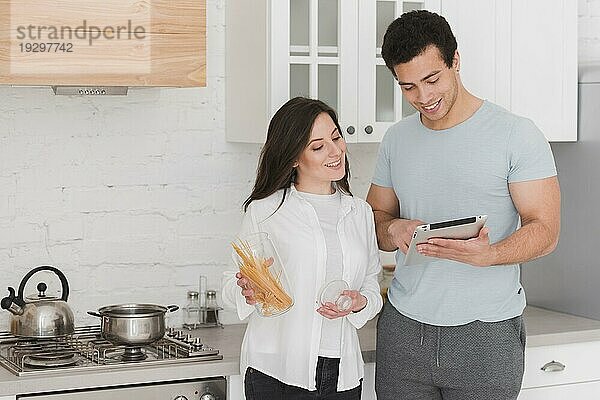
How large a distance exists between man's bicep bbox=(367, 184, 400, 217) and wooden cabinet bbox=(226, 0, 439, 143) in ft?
1.01

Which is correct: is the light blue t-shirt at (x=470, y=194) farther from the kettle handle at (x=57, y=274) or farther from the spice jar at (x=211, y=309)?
the kettle handle at (x=57, y=274)

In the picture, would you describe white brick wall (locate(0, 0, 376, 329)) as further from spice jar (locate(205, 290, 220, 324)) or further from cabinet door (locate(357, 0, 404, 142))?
cabinet door (locate(357, 0, 404, 142))

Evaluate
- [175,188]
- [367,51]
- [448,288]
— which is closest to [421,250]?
[448,288]

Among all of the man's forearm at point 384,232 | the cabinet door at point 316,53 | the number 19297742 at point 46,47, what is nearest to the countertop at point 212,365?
the man's forearm at point 384,232

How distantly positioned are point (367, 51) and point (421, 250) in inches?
35.9

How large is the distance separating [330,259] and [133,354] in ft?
2.11

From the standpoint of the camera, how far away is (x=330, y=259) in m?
2.89

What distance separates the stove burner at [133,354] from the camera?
2.99m

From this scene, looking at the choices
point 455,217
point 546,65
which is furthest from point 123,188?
point 546,65

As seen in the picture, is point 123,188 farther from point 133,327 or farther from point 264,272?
point 264,272

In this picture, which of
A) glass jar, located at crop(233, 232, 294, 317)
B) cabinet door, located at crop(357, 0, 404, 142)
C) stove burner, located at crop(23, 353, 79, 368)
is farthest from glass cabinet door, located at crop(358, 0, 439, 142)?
stove burner, located at crop(23, 353, 79, 368)

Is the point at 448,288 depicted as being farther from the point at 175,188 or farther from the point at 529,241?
the point at 175,188

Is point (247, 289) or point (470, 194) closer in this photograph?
point (247, 289)

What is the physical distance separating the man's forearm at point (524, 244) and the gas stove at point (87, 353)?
2.83ft
